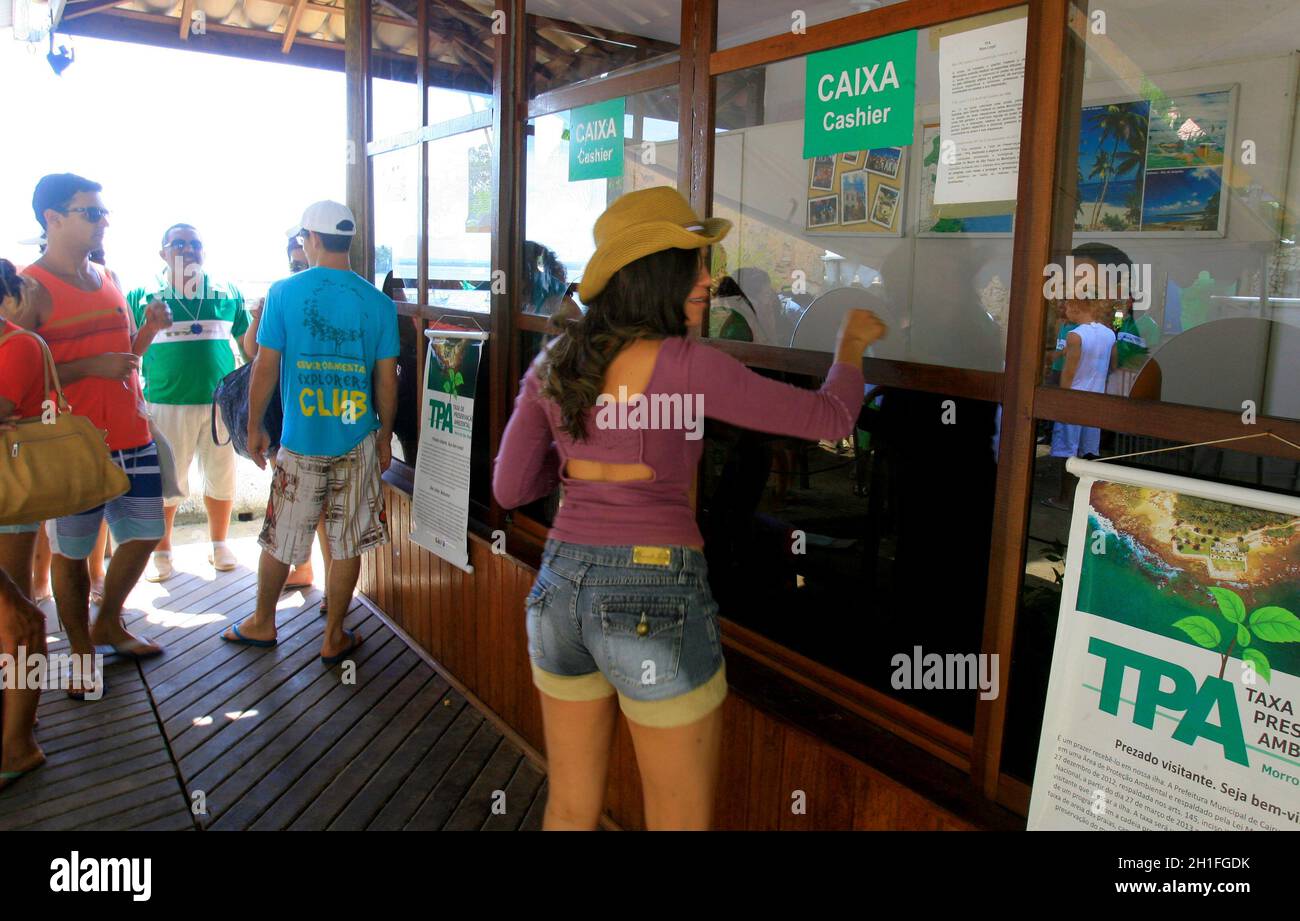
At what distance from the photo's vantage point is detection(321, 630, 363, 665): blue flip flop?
409cm

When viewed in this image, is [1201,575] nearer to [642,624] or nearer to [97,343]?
[642,624]

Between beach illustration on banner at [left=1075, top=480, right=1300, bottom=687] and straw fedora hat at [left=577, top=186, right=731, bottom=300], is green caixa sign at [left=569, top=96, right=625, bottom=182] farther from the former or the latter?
beach illustration on banner at [left=1075, top=480, right=1300, bottom=687]

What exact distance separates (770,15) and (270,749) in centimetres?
274

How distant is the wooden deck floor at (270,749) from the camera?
115 inches

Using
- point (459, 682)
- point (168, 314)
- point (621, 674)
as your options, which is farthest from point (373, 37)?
point (621, 674)

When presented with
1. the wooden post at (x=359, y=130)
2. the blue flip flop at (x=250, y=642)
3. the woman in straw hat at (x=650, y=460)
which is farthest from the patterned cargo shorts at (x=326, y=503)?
the woman in straw hat at (x=650, y=460)

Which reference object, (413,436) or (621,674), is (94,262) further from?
(621,674)

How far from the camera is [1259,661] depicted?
1.31 m

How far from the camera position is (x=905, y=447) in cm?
224

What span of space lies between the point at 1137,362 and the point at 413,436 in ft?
12.2

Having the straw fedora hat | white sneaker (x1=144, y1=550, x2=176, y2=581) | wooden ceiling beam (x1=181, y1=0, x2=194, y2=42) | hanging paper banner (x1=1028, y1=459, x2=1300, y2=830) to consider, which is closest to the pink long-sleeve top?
the straw fedora hat

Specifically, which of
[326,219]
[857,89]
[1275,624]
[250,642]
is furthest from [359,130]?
[1275,624]

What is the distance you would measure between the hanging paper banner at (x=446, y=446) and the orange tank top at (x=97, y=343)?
108cm

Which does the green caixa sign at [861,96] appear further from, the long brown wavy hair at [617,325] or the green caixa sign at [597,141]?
the green caixa sign at [597,141]
